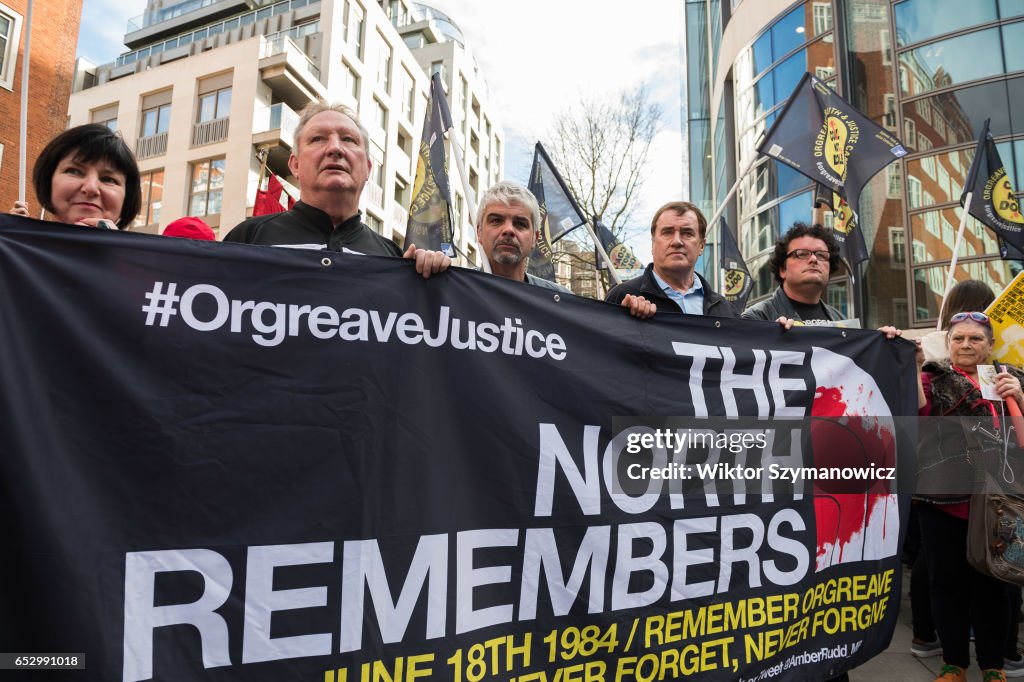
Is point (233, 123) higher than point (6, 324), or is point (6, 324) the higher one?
point (233, 123)

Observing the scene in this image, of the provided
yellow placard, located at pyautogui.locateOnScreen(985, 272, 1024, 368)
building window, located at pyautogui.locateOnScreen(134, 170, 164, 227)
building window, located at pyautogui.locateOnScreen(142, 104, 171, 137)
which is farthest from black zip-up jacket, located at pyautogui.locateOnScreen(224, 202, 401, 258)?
building window, located at pyautogui.locateOnScreen(142, 104, 171, 137)

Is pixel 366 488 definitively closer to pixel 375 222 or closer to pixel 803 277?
pixel 803 277

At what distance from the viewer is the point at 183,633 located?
1.53 meters

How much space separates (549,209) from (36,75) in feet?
43.5

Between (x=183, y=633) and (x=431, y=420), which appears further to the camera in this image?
(x=431, y=420)

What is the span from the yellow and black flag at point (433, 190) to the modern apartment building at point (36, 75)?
11.5 meters

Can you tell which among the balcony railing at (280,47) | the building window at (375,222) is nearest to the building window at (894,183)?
the building window at (375,222)

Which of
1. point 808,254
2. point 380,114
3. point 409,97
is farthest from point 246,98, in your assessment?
point 808,254

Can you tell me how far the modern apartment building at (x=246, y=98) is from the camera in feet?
75.8

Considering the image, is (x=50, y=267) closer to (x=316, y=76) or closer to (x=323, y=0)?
(x=316, y=76)

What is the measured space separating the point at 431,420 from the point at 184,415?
0.68 meters

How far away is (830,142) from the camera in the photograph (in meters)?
6.88

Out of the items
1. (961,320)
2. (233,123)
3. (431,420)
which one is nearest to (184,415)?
(431,420)

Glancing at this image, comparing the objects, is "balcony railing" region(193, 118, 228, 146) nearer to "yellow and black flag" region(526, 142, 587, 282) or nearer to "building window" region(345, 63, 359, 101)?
"building window" region(345, 63, 359, 101)
